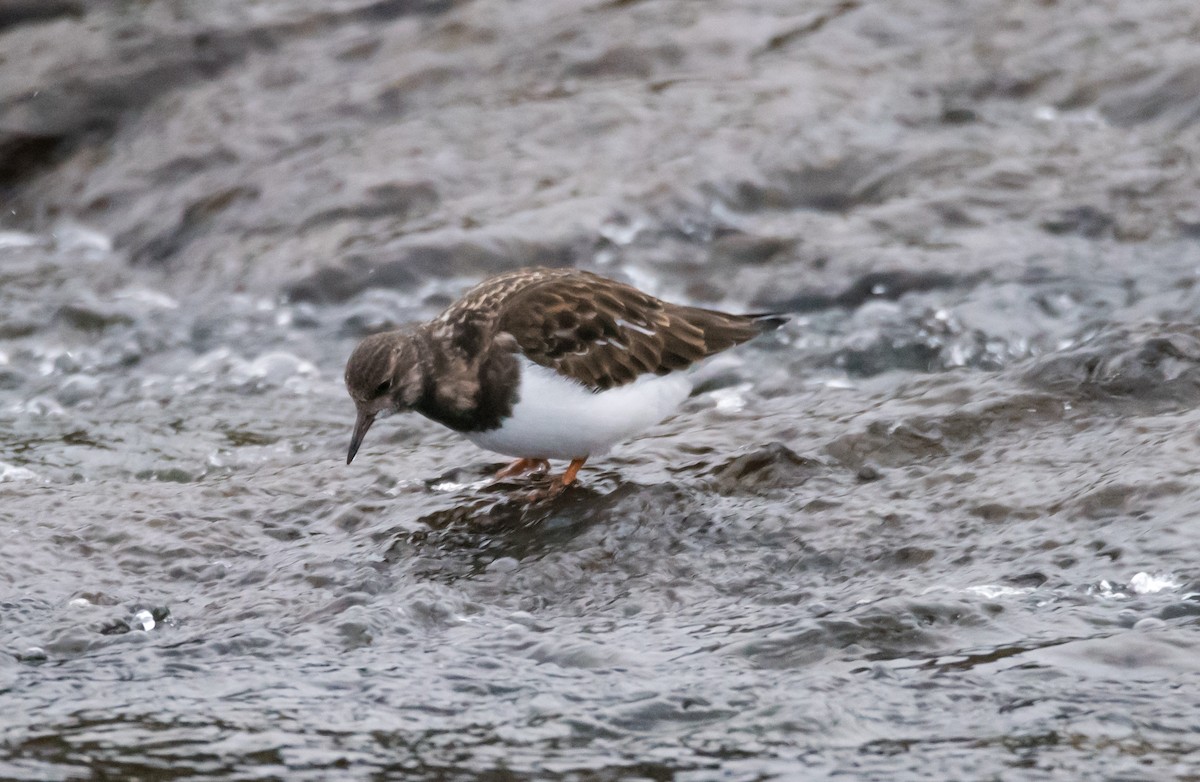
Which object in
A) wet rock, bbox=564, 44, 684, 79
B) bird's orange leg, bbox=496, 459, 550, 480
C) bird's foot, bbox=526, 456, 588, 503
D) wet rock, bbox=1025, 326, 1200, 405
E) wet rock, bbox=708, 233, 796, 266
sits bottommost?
bird's orange leg, bbox=496, 459, 550, 480

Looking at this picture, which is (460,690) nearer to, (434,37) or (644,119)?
(644,119)

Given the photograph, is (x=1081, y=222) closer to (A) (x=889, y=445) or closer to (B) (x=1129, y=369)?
(B) (x=1129, y=369)

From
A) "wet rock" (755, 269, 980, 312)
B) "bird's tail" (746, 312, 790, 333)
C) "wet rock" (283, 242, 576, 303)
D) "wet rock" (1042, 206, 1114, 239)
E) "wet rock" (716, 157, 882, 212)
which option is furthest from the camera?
"wet rock" (716, 157, 882, 212)

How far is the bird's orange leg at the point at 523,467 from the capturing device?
595 centimetres

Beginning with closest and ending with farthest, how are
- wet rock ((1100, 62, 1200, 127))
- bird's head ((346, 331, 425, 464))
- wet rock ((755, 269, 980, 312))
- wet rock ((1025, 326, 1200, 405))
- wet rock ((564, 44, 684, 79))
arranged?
bird's head ((346, 331, 425, 464)) → wet rock ((1025, 326, 1200, 405)) → wet rock ((755, 269, 980, 312)) → wet rock ((1100, 62, 1200, 127)) → wet rock ((564, 44, 684, 79))

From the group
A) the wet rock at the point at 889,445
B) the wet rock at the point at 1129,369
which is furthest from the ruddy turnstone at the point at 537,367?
the wet rock at the point at 1129,369

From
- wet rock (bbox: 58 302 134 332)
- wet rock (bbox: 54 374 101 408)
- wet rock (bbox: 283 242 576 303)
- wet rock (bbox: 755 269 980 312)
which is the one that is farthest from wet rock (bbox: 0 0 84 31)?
wet rock (bbox: 755 269 980 312)

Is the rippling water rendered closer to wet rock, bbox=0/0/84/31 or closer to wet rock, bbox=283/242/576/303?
wet rock, bbox=283/242/576/303

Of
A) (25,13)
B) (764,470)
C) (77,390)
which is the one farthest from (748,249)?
(25,13)

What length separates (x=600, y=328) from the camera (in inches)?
221

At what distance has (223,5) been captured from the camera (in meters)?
10.9

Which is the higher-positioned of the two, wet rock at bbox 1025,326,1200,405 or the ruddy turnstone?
the ruddy turnstone

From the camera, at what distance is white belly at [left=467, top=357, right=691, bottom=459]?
5.20m

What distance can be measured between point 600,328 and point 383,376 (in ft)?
2.80
